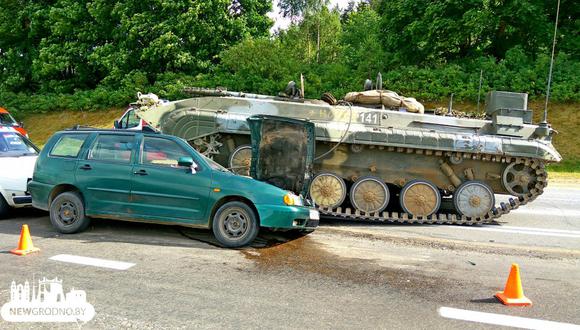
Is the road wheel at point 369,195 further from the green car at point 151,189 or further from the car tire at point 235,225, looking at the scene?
the car tire at point 235,225

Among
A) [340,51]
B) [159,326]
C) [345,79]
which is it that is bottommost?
[159,326]

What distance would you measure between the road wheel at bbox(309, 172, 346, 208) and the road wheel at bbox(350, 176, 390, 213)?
237 mm

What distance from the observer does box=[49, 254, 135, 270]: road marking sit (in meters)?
6.40

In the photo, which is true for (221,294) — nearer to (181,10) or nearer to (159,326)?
(159,326)

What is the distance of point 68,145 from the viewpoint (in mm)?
8359

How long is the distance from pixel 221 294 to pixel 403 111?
6833mm

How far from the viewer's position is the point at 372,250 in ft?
25.3

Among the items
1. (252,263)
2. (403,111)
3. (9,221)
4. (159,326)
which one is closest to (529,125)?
(403,111)

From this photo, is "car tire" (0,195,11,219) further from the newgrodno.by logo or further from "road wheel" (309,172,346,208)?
"road wheel" (309,172,346,208)

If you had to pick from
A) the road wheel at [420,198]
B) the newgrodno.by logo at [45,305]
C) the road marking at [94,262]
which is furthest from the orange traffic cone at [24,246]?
the road wheel at [420,198]

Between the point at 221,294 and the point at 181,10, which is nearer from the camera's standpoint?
the point at 221,294

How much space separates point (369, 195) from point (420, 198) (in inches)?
40.1

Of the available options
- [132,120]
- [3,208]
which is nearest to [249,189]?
[3,208]

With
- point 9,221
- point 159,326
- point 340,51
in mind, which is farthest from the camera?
point 340,51
